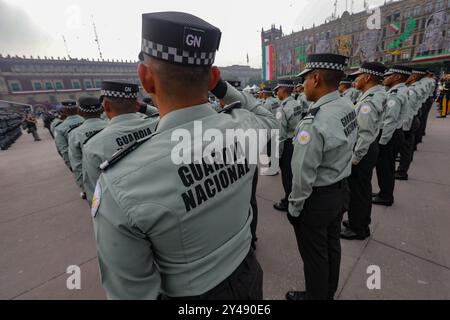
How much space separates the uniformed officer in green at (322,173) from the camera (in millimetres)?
1837

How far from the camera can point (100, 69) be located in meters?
55.5

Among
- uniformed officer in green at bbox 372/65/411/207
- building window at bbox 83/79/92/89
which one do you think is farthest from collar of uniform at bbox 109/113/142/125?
building window at bbox 83/79/92/89

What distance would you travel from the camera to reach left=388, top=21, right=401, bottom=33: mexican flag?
3792 centimetres

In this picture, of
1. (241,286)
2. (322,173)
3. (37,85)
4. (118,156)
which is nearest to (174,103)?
(118,156)

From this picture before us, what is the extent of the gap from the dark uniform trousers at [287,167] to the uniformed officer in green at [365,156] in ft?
3.52

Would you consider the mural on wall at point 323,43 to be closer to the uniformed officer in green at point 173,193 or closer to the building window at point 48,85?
the uniformed officer in green at point 173,193

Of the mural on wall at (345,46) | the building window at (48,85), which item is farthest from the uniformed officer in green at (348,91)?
the building window at (48,85)

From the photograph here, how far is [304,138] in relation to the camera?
183 cm

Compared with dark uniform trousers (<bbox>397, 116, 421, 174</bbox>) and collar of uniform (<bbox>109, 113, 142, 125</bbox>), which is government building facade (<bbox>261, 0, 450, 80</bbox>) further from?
collar of uniform (<bbox>109, 113, 142, 125</bbox>)

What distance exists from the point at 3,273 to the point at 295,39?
65.0 m

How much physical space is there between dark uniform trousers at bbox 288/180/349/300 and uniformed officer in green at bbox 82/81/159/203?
1706 millimetres

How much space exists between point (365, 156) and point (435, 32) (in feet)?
153
